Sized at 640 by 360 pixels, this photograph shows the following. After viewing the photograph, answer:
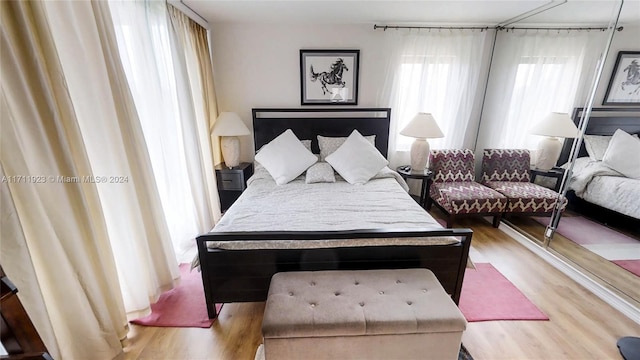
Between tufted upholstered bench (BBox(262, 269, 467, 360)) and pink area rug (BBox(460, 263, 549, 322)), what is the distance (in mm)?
667

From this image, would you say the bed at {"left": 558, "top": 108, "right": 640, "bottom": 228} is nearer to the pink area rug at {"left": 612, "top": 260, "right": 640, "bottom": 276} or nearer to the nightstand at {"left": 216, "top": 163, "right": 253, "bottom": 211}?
the pink area rug at {"left": 612, "top": 260, "right": 640, "bottom": 276}

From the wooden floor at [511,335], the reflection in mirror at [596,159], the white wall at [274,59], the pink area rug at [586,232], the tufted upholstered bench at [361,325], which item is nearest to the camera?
the tufted upholstered bench at [361,325]

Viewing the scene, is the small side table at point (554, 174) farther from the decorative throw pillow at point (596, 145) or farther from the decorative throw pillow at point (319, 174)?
the decorative throw pillow at point (319, 174)

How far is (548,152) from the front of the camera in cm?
268

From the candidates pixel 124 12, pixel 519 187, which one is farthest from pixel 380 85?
pixel 124 12

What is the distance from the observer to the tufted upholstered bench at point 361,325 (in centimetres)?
124

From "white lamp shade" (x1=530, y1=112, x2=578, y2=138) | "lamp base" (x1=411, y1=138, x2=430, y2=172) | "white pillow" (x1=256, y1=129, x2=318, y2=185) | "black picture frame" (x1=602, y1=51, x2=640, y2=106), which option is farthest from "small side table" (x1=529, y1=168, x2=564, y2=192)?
"white pillow" (x1=256, y1=129, x2=318, y2=185)

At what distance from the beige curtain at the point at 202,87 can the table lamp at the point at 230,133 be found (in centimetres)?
14

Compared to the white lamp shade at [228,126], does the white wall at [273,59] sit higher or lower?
higher

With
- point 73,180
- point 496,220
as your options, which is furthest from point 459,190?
point 73,180

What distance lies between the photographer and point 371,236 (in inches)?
63.6

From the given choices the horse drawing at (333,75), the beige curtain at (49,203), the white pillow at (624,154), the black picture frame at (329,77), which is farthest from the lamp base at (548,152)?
the beige curtain at (49,203)

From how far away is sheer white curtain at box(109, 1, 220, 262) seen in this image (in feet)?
6.18

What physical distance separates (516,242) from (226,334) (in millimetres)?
3110
